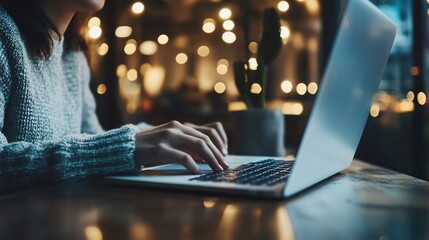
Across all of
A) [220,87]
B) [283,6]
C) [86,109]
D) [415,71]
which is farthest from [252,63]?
[220,87]

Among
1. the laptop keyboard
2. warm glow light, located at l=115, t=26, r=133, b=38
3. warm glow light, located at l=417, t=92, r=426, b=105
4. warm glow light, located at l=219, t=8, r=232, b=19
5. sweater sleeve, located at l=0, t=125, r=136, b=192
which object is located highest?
warm glow light, located at l=219, t=8, r=232, b=19

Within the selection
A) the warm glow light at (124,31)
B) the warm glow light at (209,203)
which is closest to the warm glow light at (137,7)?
the warm glow light at (124,31)

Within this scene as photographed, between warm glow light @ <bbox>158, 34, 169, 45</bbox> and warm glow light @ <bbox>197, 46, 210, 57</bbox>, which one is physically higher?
warm glow light @ <bbox>158, 34, 169, 45</bbox>

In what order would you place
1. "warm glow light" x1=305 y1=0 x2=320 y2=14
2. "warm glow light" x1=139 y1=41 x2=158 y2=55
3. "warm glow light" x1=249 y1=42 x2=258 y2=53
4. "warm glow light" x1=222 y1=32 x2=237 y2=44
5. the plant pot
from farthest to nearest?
1. "warm glow light" x1=139 y1=41 x2=158 y2=55
2. "warm glow light" x1=222 y1=32 x2=237 y2=44
3. "warm glow light" x1=305 y1=0 x2=320 y2=14
4. "warm glow light" x1=249 y1=42 x2=258 y2=53
5. the plant pot

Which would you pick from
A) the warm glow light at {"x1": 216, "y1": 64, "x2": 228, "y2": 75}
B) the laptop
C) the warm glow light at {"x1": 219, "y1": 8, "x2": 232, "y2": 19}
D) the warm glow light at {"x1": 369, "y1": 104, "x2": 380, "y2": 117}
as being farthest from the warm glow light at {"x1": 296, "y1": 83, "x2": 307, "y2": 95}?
the laptop

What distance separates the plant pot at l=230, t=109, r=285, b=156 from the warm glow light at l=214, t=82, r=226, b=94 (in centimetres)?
262

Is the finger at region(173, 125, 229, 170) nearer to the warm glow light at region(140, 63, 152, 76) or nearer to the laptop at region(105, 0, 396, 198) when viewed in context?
the laptop at region(105, 0, 396, 198)

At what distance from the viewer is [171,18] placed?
3.75 m

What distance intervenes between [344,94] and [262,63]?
0.68 m

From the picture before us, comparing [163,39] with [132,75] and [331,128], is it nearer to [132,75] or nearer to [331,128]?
[132,75]

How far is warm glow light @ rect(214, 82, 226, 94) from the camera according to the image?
150 inches

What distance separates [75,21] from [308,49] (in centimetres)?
252

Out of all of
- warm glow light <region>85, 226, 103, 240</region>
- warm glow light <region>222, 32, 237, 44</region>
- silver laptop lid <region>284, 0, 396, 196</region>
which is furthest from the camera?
warm glow light <region>222, 32, 237, 44</region>

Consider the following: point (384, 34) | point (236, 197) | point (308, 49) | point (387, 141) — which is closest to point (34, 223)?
point (236, 197)
